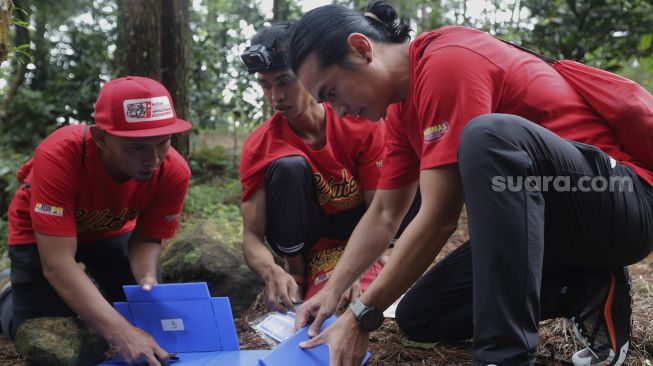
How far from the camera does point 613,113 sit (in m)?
1.69

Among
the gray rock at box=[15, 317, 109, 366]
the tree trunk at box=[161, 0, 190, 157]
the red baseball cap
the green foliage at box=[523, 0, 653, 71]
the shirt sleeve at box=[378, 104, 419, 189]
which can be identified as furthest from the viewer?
the green foliage at box=[523, 0, 653, 71]

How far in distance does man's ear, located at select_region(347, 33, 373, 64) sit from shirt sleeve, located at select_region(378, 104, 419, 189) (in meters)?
0.33

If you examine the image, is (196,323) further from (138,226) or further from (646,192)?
(646,192)

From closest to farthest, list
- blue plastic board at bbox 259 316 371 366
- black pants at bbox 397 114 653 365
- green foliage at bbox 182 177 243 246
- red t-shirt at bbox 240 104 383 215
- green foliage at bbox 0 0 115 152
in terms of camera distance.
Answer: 1. black pants at bbox 397 114 653 365
2. blue plastic board at bbox 259 316 371 366
3. red t-shirt at bbox 240 104 383 215
4. green foliage at bbox 182 177 243 246
5. green foliage at bbox 0 0 115 152

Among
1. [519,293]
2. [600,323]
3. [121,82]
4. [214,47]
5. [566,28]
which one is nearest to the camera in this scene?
[519,293]

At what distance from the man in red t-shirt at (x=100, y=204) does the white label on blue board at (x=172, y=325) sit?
0.08 m

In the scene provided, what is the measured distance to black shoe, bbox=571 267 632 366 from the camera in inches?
73.8

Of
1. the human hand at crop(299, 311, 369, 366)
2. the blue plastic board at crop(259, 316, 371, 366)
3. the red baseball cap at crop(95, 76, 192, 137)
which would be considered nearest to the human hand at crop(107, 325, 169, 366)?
the blue plastic board at crop(259, 316, 371, 366)

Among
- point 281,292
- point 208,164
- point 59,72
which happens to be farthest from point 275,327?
point 59,72

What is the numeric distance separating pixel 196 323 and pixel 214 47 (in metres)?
4.91

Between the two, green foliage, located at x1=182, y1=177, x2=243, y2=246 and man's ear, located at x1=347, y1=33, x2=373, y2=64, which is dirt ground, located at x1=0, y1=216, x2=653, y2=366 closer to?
man's ear, located at x1=347, y1=33, x2=373, y2=64

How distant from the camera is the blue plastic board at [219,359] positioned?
6.88ft

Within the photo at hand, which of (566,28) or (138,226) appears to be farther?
(566,28)

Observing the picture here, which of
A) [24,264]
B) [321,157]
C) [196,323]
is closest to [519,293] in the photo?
[196,323]
